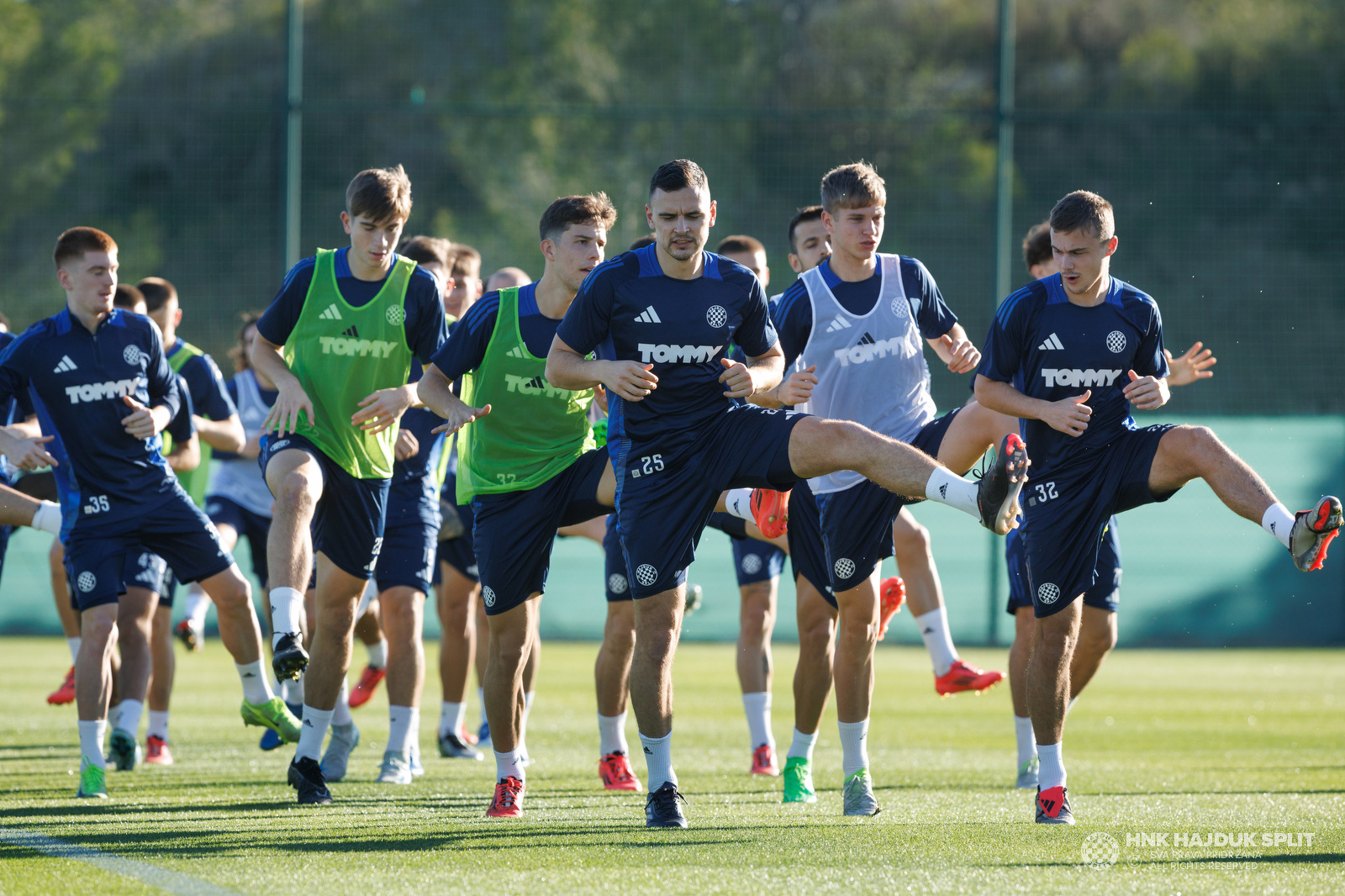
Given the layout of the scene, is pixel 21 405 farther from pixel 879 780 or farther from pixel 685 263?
pixel 879 780

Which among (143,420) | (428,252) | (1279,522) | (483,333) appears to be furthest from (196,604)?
(1279,522)

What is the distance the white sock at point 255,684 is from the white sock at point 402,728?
695mm

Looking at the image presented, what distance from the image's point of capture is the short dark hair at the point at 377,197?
6301 mm

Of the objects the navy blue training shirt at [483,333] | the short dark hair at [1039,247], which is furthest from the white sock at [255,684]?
the short dark hair at [1039,247]

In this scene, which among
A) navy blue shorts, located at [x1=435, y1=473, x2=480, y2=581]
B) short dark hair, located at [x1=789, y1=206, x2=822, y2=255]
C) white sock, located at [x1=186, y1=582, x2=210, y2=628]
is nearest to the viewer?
short dark hair, located at [x1=789, y1=206, x2=822, y2=255]

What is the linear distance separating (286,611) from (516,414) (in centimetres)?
117

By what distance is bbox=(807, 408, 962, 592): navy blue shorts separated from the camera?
19.3 feet

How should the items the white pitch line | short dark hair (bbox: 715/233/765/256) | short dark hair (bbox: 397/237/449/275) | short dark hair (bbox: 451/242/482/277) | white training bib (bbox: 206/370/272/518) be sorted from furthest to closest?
white training bib (bbox: 206/370/272/518)
short dark hair (bbox: 451/242/482/277)
short dark hair (bbox: 397/237/449/275)
short dark hair (bbox: 715/233/765/256)
the white pitch line

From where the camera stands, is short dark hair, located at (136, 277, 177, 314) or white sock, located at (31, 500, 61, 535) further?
short dark hair, located at (136, 277, 177, 314)

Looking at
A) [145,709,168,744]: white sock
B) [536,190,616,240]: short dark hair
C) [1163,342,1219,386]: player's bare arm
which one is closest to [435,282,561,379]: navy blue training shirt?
[536,190,616,240]: short dark hair

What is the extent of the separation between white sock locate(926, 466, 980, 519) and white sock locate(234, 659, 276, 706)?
3.10 meters

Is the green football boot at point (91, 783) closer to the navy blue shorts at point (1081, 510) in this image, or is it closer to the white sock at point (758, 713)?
the white sock at point (758, 713)

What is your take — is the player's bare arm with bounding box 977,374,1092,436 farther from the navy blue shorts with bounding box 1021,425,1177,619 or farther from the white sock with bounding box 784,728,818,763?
the white sock with bounding box 784,728,818,763

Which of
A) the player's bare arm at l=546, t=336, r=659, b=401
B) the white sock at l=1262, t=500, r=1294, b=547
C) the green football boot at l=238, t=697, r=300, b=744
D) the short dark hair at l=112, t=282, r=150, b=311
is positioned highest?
the short dark hair at l=112, t=282, r=150, b=311
